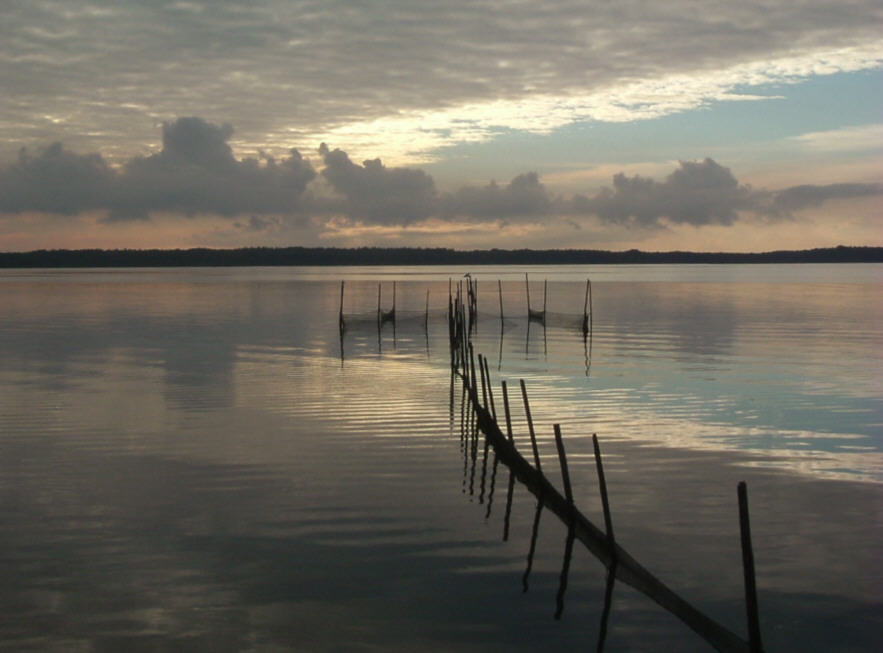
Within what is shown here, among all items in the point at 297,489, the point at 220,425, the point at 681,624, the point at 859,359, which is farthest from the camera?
the point at 859,359

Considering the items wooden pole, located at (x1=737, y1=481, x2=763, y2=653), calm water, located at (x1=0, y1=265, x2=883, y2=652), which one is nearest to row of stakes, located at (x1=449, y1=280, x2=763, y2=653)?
wooden pole, located at (x1=737, y1=481, x2=763, y2=653)

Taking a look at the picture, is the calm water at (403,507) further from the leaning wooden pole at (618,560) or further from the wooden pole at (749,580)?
the wooden pole at (749,580)

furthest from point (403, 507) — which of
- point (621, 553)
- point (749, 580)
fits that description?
point (749, 580)

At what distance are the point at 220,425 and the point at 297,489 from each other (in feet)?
19.6

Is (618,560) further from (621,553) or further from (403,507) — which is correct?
(403,507)

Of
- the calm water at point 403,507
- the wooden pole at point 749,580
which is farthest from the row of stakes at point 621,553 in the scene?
the calm water at point 403,507

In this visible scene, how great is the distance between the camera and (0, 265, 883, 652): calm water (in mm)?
8930

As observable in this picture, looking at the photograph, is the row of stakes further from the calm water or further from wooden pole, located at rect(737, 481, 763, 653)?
the calm water

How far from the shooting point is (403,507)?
505 inches

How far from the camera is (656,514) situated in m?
12.4

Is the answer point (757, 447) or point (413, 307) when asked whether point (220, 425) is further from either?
point (413, 307)

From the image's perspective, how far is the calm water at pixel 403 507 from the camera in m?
8.93

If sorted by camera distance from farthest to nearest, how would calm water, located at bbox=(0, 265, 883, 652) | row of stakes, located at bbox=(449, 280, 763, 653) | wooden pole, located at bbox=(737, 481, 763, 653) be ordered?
calm water, located at bbox=(0, 265, 883, 652)
row of stakes, located at bbox=(449, 280, 763, 653)
wooden pole, located at bbox=(737, 481, 763, 653)

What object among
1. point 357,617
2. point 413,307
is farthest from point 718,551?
point 413,307
